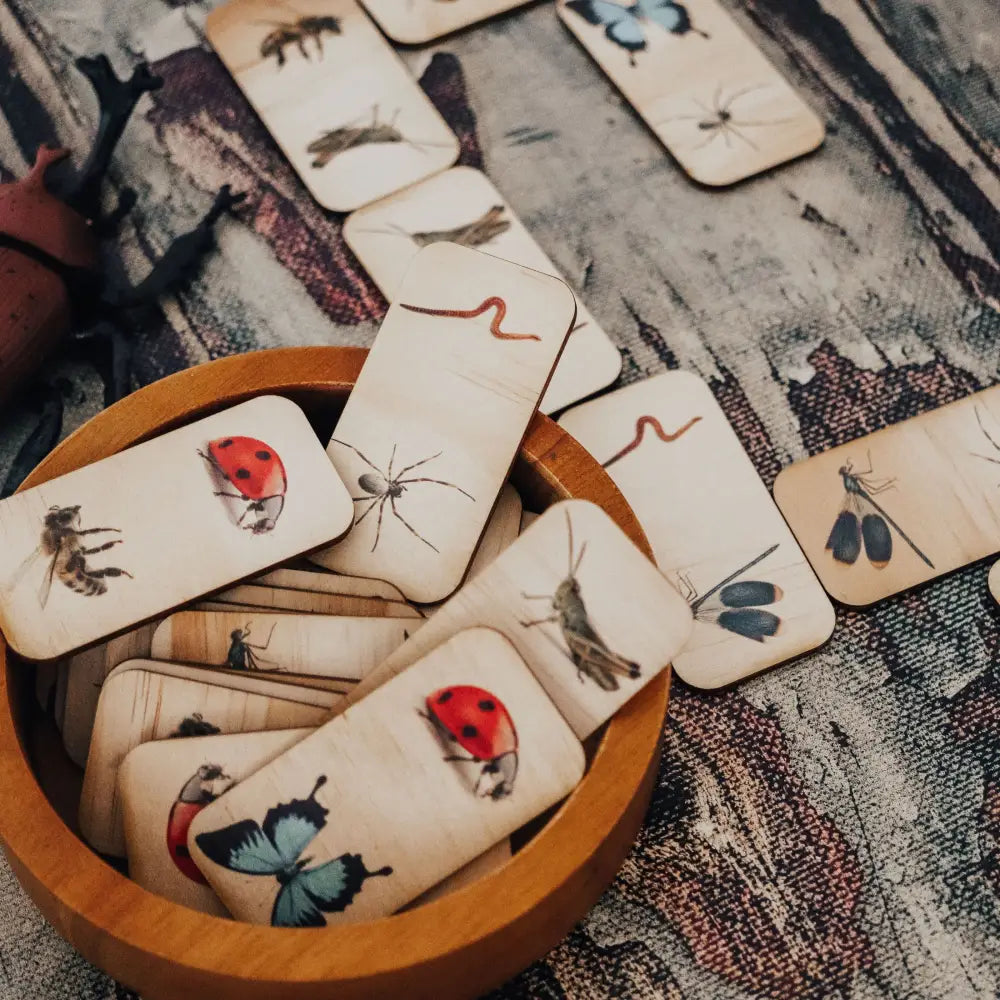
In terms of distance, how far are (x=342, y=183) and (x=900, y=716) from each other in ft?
2.23

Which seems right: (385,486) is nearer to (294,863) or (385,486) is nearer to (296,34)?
(294,863)

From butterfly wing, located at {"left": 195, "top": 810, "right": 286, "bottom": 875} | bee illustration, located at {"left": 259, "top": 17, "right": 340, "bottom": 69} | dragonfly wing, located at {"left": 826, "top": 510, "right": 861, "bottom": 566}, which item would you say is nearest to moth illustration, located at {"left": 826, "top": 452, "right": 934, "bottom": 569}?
dragonfly wing, located at {"left": 826, "top": 510, "right": 861, "bottom": 566}

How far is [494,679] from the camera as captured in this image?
58 centimetres

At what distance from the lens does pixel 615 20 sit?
106cm

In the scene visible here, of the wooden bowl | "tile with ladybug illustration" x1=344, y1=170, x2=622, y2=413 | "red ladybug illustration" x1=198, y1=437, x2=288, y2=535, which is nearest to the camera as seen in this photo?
the wooden bowl

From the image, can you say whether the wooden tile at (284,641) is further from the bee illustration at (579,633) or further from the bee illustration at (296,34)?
the bee illustration at (296,34)

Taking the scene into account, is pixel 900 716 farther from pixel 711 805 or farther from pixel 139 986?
pixel 139 986

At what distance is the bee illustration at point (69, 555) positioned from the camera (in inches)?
24.0

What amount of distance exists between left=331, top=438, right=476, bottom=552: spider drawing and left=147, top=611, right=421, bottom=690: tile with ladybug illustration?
0.06 meters

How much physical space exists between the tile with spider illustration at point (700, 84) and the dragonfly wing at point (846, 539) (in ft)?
1.15

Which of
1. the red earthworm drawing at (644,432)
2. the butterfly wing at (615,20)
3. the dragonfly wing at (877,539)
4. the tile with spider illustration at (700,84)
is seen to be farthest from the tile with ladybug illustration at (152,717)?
the butterfly wing at (615,20)

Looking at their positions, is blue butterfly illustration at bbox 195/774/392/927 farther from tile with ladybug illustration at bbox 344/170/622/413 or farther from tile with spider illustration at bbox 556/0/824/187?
tile with spider illustration at bbox 556/0/824/187

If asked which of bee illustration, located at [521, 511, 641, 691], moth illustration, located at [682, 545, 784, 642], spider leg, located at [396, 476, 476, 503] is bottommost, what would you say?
moth illustration, located at [682, 545, 784, 642]

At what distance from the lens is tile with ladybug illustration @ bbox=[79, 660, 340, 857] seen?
0.61 m
